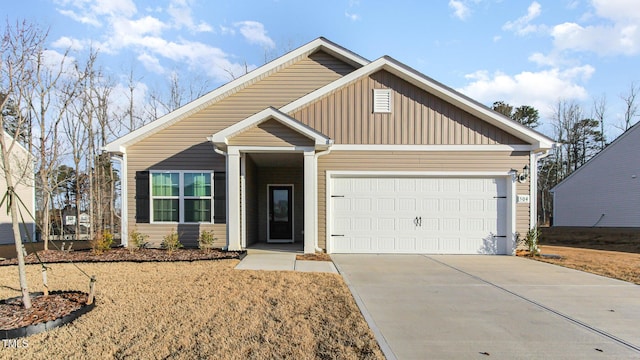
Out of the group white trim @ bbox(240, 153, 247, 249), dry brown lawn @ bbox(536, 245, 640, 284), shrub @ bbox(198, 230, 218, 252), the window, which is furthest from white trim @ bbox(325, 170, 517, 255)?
the window

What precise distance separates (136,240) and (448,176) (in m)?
8.77

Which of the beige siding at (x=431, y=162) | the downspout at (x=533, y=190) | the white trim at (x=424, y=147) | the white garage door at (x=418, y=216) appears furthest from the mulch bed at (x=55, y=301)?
the downspout at (x=533, y=190)

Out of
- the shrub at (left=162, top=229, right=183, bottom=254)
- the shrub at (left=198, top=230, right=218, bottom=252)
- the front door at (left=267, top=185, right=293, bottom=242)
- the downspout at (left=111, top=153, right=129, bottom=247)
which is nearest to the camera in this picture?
the shrub at (left=162, top=229, right=183, bottom=254)

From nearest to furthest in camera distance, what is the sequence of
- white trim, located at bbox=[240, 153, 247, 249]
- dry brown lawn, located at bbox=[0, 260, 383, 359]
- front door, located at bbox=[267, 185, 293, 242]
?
1. dry brown lawn, located at bbox=[0, 260, 383, 359]
2. white trim, located at bbox=[240, 153, 247, 249]
3. front door, located at bbox=[267, 185, 293, 242]

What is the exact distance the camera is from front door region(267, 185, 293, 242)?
12734mm

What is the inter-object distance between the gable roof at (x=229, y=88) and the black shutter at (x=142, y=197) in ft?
2.96

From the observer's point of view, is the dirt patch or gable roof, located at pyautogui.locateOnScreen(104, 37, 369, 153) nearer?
the dirt patch

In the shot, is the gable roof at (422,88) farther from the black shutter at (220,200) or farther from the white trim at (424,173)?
the black shutter at (220,200)

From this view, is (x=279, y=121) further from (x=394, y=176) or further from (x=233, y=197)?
(x=394, y=176)

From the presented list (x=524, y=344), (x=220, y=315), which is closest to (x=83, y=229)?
(x=220, y=315)

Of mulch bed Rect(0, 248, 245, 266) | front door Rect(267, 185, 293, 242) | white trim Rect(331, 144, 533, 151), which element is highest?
white trim Rect(331, 144, 533, 151)

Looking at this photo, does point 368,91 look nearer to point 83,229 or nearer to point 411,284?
point 411,284

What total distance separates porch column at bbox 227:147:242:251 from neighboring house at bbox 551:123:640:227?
67.9 feet

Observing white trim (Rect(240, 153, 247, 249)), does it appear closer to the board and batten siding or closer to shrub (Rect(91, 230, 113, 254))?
the board and batten siding
